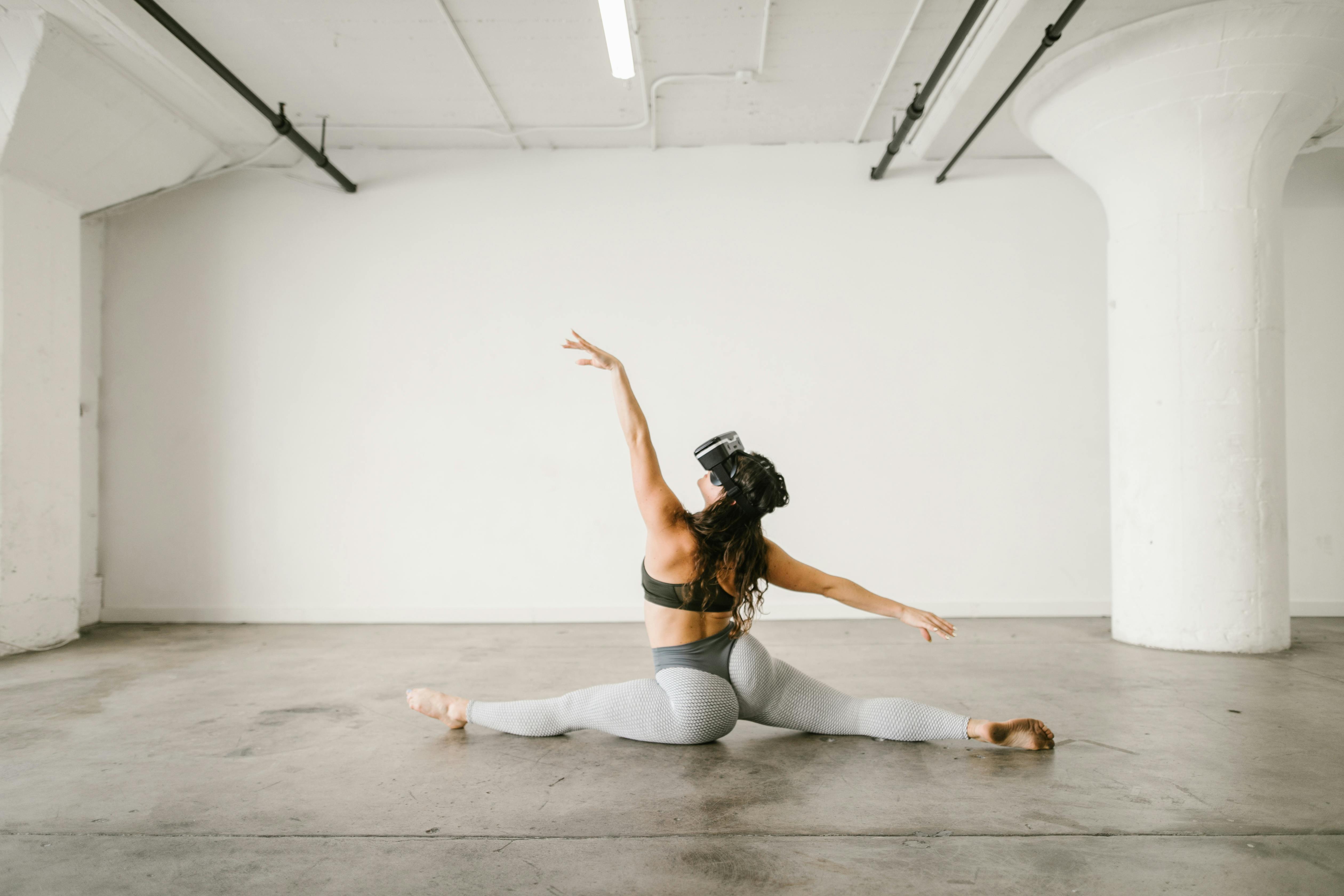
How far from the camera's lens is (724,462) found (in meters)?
2.77

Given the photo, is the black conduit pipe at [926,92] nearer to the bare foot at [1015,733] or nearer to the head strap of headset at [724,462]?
the head strap of headset at [724,462]

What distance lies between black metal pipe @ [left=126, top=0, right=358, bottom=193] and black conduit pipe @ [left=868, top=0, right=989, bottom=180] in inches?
174

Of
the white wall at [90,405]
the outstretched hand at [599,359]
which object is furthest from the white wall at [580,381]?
the outstretched hand at [599,359]

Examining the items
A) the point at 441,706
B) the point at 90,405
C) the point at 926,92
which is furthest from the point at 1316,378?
the point at 90,405

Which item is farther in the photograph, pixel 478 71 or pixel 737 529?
pixel 478 71

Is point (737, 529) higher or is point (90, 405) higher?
point (90, 405)

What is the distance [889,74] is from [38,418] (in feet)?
21.2

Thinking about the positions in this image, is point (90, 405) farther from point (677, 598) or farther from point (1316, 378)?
point (1316, 378)

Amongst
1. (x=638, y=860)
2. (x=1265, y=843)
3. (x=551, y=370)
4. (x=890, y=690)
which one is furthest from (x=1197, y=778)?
(x=551, y=370)

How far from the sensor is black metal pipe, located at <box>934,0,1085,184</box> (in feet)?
14.4

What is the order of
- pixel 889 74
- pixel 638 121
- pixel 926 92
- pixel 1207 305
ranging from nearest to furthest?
pixel 1207 305
pixel 926 92
pixel 889 74
pixel 638 121

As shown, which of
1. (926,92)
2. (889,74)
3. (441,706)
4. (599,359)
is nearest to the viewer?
(599,359)

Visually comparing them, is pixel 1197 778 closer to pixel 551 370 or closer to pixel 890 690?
pixel 890 690

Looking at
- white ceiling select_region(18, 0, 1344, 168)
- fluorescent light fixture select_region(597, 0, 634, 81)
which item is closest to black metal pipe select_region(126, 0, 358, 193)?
white ceiling select_region(18, 0, 1344, 168)
